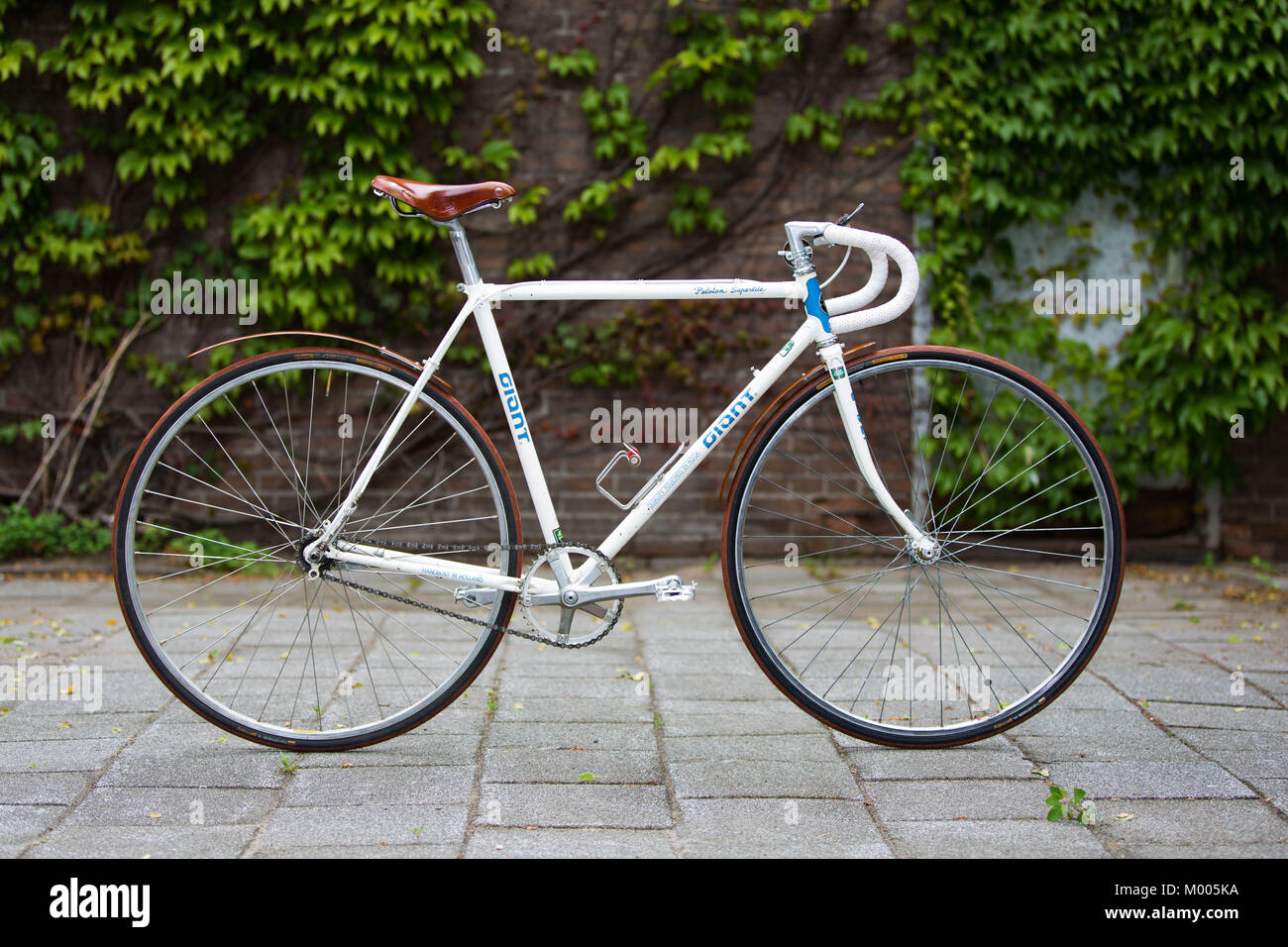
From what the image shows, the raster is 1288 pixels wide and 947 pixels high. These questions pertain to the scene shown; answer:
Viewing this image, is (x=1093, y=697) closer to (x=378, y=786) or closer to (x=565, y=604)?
(x=565, y=604)

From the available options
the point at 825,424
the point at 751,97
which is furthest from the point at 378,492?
the point at 751,97

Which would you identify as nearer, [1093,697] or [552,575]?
[552,575]

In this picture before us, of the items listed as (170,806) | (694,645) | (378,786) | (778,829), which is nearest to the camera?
(778,829)

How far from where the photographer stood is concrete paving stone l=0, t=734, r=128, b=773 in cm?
259

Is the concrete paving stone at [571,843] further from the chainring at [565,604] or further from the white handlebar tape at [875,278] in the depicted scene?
the white handlebar tape at [875,278]

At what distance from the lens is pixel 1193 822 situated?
2.28m

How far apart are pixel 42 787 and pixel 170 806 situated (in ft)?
1.03

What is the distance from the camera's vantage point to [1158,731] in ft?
9.45

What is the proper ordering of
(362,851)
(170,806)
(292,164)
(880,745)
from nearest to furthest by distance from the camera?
(362,851) → (170,806) → (880,745) → (292,164)

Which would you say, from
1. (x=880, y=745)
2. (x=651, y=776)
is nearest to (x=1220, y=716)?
(x=880, y=745)

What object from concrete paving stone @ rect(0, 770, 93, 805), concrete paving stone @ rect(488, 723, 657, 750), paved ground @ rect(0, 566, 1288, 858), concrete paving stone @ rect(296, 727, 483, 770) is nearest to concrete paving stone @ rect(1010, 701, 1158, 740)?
paved ground @ rect(0, 566, 1288, 858)

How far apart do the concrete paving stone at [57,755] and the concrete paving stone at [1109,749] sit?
6.67ft
